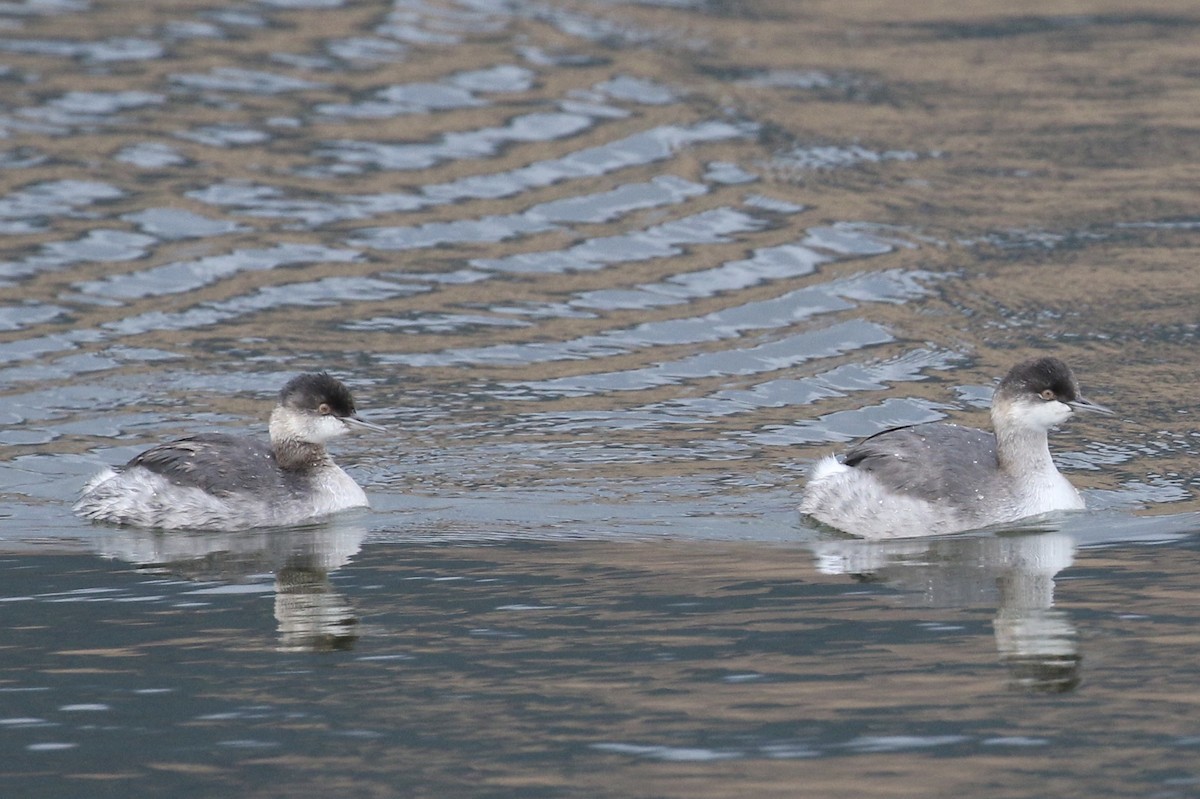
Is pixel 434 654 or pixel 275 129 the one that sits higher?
pixel 275 129

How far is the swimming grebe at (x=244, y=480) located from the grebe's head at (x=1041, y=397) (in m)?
3.65

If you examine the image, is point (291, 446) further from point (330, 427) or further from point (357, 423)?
point (357, 423)

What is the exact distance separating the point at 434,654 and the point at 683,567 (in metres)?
2.04

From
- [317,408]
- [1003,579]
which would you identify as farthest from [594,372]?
[1003,579]

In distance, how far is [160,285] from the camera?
17.2 m

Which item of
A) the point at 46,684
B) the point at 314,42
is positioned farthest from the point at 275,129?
the point at 46,684

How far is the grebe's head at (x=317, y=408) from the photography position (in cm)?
1235

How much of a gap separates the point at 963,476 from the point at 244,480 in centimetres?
413

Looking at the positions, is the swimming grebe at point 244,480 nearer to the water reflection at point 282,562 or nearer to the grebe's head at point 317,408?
the grebe's head at point 317,408

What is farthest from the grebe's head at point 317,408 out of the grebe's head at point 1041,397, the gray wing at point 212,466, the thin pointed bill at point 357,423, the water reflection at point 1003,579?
the grebe's head at point 1041,397

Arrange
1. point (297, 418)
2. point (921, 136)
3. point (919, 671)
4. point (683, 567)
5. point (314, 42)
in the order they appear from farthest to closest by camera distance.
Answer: point (314, 42), point (921, 136), point (297, 418), point (683, 567), point (919, 671)

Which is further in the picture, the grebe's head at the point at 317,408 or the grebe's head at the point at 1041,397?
the grebe's head at the point at 317,408

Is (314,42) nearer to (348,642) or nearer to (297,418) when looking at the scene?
(297,418)

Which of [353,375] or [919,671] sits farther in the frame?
[353,375]
